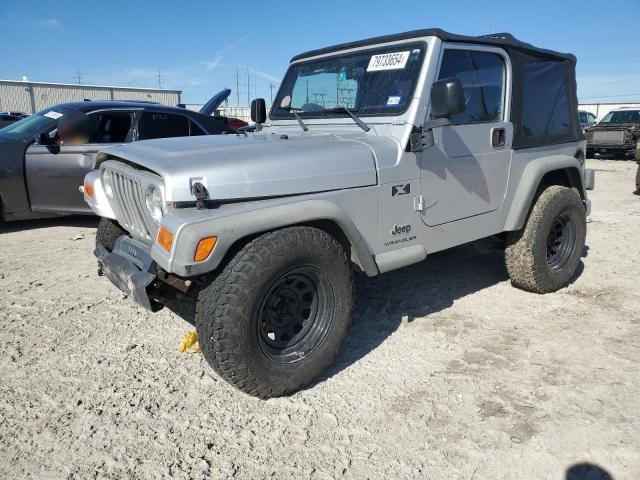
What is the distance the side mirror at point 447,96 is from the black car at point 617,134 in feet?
48.8

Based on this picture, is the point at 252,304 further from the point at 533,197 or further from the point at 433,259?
the point at 433,259

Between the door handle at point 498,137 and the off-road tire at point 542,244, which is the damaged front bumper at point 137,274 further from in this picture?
the off-road tire at point 542,244

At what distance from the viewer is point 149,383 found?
2.86m

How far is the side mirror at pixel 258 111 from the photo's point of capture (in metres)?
4.28

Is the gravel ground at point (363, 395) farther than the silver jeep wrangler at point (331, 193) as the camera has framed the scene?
No

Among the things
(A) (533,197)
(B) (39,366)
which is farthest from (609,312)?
(B) (39,366)

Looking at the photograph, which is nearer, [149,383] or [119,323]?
[149,383]

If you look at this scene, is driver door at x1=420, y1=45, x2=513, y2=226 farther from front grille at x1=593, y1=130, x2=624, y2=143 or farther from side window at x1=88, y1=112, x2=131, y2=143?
front grille at x1=593, y1=130, x2=624, y2=143

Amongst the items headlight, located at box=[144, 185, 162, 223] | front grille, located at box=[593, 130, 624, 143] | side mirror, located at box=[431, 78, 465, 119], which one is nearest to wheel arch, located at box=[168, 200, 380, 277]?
headlight, located at box=[144, 185, 162, 223]

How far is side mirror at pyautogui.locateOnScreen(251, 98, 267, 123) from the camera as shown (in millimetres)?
4281

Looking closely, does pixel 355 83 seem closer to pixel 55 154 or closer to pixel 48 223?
pixel 55 154

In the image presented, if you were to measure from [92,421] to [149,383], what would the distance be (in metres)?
0.41

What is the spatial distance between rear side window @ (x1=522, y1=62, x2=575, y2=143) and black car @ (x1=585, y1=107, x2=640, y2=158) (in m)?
12.7

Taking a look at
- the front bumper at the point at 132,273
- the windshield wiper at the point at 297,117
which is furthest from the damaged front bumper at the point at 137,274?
the windshield wiper at the point at 297,117
